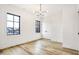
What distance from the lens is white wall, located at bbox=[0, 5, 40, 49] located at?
6.88ft

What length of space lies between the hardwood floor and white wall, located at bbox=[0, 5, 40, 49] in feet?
0.43

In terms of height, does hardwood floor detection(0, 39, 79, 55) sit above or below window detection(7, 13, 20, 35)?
below

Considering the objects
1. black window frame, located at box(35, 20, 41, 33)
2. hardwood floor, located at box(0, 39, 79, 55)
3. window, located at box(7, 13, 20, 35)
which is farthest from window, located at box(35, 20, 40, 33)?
window, located at box(7, 13, 20, 35)

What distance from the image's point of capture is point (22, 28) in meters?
2.27

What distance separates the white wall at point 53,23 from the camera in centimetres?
225

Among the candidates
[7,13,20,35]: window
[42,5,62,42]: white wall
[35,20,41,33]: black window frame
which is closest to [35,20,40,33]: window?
[35,20,41,33]: black window frame

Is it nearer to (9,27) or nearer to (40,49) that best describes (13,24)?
(9,27)

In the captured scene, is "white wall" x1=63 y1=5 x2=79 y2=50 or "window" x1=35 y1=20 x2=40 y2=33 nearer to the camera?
"white wall" x1=63 y1=5 x2=79 y2=50

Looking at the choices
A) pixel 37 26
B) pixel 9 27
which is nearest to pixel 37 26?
pixel 37 26

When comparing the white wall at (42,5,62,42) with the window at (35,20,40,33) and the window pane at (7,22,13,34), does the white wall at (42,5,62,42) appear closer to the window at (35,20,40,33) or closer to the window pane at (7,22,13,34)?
the window at (35,20,40,33)

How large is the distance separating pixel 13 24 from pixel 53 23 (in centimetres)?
97

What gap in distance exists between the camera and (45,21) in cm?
226

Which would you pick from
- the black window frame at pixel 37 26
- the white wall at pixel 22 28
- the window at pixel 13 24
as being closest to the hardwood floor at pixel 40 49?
the white wall at pixel 22 28

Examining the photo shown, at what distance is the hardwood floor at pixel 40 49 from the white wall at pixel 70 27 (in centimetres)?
17
